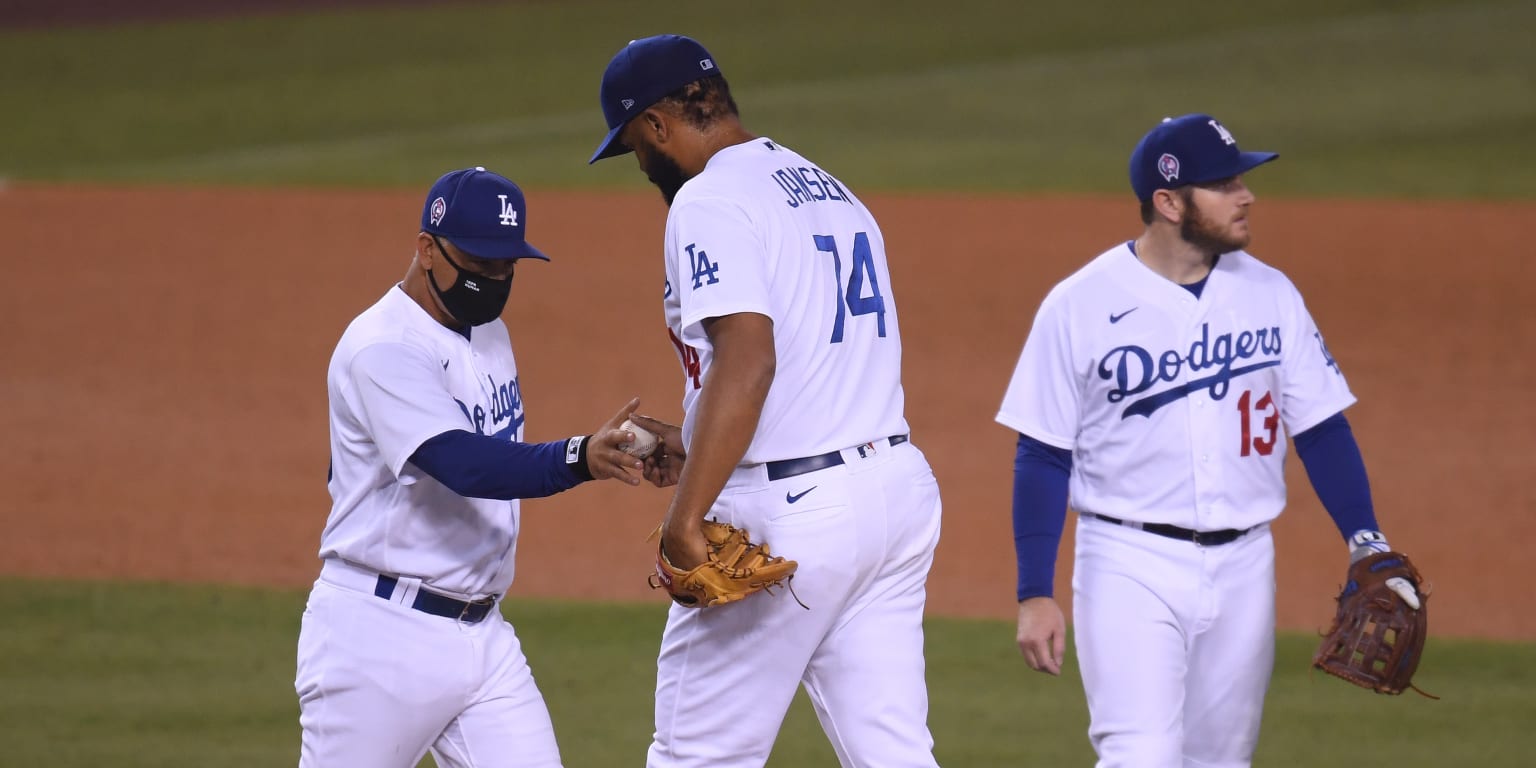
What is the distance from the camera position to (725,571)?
11.7ft

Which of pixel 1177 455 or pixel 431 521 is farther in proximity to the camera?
pixel 1177 455

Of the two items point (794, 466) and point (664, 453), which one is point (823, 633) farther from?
point (664, 453)

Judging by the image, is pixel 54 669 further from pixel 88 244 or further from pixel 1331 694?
pixel 88 244

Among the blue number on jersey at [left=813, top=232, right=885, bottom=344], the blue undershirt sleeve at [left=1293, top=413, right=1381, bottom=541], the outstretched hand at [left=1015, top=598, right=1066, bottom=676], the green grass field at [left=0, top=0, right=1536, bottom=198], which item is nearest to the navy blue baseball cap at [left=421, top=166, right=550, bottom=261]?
the blue number on jersey at [left=813, top=232, right=885, bottom=344]

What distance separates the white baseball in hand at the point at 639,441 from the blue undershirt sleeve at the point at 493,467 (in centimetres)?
12

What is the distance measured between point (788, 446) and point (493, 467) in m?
0.60

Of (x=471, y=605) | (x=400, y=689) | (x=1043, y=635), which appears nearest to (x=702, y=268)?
(x=471, y=605)

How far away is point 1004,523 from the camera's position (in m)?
9.05

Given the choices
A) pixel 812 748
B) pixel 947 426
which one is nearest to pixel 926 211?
pixel 947 426

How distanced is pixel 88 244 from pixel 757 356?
1395cm

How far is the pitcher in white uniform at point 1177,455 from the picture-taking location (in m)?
4.25

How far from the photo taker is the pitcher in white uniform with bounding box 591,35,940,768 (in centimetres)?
369

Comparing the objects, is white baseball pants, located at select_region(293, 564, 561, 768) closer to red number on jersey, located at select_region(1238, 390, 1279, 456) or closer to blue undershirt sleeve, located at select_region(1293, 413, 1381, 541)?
red number on jersey, located at select_region(1238, 390, 1279, 456)

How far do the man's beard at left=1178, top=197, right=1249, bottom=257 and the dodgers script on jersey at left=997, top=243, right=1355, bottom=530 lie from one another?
9 centimetres
